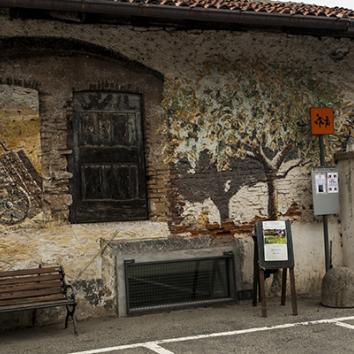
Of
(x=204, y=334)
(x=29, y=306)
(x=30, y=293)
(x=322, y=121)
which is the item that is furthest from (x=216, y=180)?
(x=29, y=306)

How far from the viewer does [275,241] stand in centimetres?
704

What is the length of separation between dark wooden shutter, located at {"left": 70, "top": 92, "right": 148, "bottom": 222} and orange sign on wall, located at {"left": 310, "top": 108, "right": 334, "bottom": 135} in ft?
8.76

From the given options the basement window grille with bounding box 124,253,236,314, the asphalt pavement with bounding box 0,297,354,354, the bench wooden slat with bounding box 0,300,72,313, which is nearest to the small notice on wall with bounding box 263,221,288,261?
the asphalt pavement with bounding box 0,297,354,354

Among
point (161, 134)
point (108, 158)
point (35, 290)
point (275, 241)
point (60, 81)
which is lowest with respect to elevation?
point (35, 290)

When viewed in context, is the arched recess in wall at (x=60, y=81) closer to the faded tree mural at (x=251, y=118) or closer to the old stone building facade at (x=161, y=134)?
the old stone building facade at (x=161, y=134)

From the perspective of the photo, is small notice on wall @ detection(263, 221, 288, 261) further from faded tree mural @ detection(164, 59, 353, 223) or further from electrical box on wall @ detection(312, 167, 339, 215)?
electrical box on wall @ detection(312, 167, 339, 215)

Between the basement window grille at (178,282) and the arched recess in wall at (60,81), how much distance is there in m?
0.74

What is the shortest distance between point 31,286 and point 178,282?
2119mm

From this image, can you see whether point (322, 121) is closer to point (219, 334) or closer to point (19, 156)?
point (219, 334)

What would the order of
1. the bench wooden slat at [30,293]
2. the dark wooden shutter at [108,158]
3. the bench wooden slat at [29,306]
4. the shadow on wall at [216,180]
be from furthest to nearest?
the shadow on wall at [216,180], the dark wooden shutter at [108,158], the bench wooden slat at [30,293], the bench wooden slat at [29,306]

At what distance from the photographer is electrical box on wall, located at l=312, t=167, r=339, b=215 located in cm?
797

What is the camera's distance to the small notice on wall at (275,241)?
698 centimetres

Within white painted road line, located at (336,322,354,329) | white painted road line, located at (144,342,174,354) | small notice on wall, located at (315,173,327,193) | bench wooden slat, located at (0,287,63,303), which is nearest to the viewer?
white painted road line, located at (144,342,174,354)

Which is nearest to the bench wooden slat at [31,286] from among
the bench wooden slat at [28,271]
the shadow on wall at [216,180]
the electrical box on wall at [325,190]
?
the bench wooden slat at [28,271]
